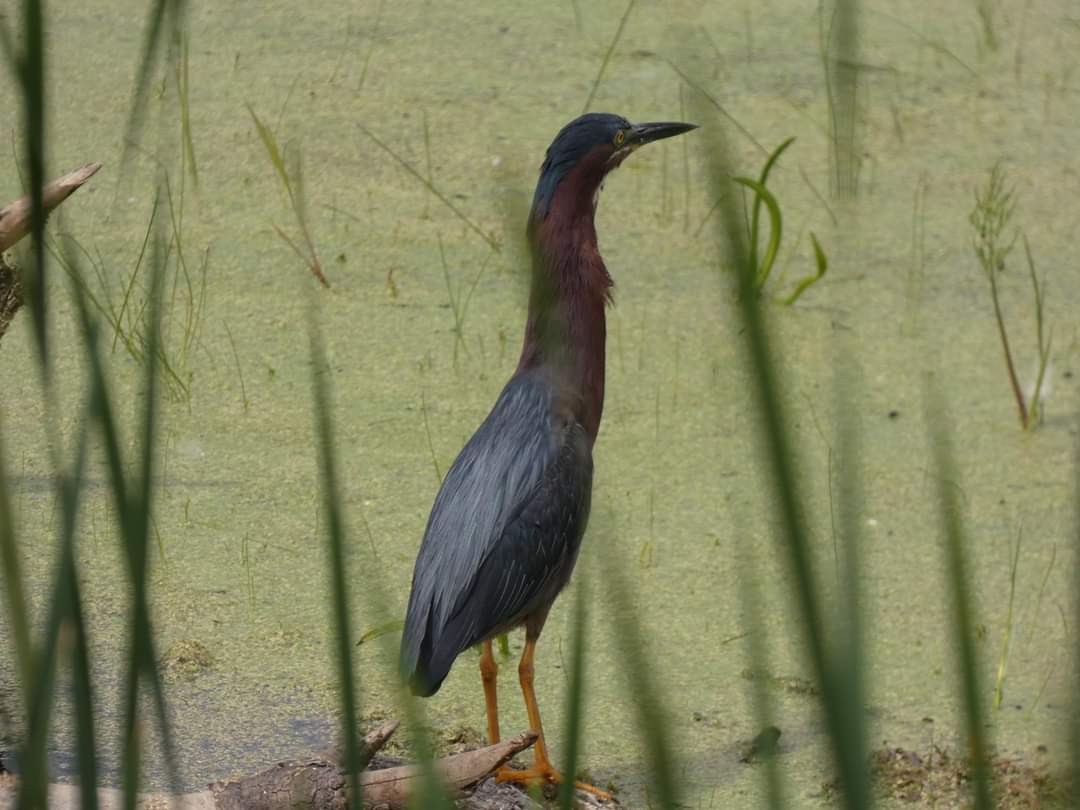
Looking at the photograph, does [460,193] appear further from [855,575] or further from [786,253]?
[855,575]

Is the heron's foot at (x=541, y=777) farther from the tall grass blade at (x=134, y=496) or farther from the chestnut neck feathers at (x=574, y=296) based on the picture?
the tall grass blade at (x=134, y=496)

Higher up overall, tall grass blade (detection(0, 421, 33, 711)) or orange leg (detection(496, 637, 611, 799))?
tall grass blade (detection(0, 421, 33, 711))

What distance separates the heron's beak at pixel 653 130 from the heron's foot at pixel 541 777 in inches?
32.4

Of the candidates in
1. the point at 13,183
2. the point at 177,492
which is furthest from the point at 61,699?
the point at 13,183

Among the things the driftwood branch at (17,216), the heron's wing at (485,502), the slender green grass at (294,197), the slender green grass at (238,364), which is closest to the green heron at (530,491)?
the heron's wing at (485,502)

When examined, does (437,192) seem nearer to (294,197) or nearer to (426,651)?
(294,197)

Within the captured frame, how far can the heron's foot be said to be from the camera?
2088 millimetres

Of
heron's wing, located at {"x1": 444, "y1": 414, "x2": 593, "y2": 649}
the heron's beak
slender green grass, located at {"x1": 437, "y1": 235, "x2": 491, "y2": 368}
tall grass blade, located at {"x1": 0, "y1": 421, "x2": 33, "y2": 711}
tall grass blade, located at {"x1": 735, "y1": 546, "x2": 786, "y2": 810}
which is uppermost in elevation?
the heron's beak

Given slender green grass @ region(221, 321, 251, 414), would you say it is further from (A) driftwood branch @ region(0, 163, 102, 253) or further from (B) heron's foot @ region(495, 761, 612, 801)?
(B) heron's foot @ region(495, 761, 612, 801)

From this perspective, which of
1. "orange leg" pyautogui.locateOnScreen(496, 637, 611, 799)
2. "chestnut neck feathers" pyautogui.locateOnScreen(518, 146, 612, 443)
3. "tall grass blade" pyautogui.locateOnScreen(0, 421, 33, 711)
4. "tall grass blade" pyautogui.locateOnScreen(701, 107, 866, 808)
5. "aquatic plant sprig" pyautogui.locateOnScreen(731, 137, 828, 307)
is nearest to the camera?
"tall grass blade" pyautogui.locateOnScreen(701, 107, 866, 808)

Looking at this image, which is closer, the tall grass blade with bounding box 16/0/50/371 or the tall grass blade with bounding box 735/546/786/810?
the tall grass blade with bounding box 16/0/50/371

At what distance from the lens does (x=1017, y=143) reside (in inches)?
154

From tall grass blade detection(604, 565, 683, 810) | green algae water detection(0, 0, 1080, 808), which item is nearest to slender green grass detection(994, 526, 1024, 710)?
green algae water detection(0, 0, 1080, 808)

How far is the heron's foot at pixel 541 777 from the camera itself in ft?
6.85
